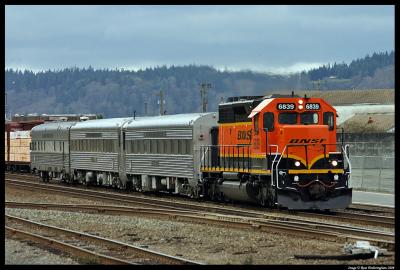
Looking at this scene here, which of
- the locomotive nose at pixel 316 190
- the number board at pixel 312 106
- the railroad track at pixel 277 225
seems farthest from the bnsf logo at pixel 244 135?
the railroad track at pixel 277 225

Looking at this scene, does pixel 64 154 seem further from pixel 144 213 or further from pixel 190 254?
pixel 190 254

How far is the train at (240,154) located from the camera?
76.0 feet

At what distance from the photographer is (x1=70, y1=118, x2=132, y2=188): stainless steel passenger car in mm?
37031

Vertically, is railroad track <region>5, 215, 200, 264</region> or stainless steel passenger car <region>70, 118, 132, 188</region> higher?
stainless steel passenger car <region>70, 118, 132, 188</region>

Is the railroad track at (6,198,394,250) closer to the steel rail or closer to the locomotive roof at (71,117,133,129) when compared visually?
the steel rail

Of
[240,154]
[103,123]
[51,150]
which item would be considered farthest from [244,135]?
[51,150]

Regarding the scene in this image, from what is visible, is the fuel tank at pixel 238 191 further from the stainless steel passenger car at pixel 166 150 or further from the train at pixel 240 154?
the stainless steel passenger car at pixel 166 150

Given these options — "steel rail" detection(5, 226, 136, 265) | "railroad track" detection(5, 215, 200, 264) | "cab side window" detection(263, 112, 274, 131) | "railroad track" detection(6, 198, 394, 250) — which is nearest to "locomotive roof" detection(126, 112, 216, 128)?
"railroad track" detection(6, 198, 394, 250)

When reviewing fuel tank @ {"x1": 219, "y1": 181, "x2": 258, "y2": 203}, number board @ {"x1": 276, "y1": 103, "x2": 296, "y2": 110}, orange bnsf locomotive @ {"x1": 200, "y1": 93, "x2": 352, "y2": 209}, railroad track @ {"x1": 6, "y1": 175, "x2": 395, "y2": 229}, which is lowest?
railroad track @ {"x1": 6, "y1": 175, "x2": 395, "y2": 229}

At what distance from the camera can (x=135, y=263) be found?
45.0 ft

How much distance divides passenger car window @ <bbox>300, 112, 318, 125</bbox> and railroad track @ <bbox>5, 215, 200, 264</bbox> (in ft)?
28.7

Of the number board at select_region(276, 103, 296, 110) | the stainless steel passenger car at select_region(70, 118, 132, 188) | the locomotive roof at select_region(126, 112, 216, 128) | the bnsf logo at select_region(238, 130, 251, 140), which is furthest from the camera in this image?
the stainless steel passenger car at select_region(70, 118, 132, 188)

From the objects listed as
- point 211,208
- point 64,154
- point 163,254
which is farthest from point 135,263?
point 64,154
